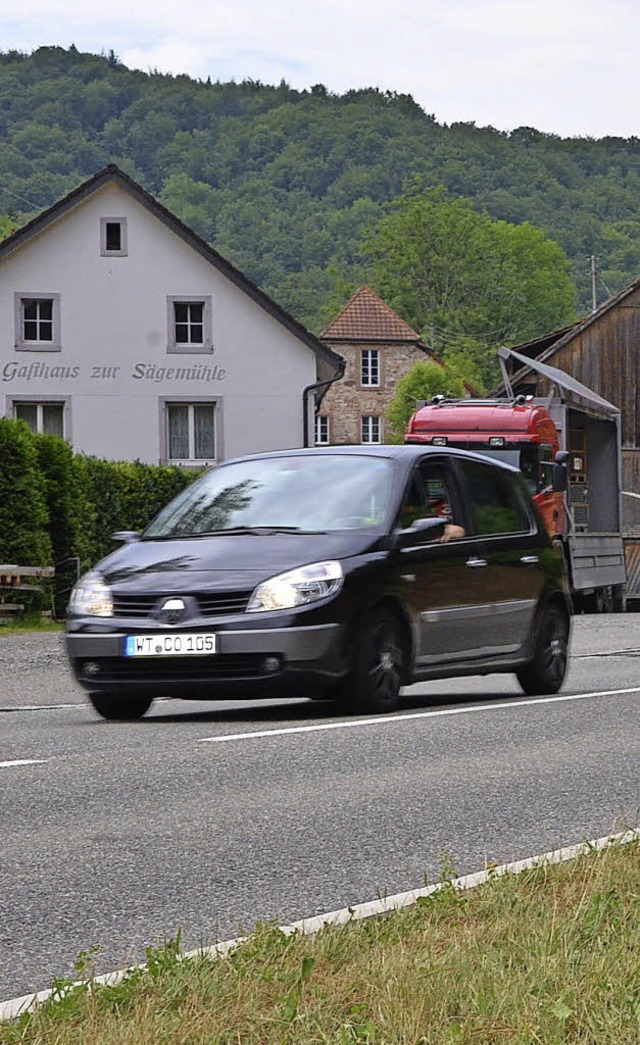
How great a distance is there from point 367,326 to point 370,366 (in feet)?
8.02

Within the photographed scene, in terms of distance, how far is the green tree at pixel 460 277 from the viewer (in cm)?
12219

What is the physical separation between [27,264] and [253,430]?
7.28 m

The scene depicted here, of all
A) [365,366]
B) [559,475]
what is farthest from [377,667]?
[365,366]

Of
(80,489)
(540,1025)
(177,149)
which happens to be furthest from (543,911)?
(177,149)

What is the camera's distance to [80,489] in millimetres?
29297

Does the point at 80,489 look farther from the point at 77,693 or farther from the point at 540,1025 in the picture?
the point at 540,1025

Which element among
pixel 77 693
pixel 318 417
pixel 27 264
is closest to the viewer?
pixel 77 693

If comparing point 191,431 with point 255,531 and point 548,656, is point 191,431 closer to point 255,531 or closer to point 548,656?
point 548,656

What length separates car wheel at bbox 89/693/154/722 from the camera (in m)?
12.2

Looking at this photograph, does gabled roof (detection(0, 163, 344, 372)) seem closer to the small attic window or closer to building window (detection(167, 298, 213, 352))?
the small attic window

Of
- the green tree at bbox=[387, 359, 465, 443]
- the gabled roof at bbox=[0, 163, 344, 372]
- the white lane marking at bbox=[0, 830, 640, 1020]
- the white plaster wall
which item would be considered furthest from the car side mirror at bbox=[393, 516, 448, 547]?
the green tree at bbox=[387, 359, 465, 443]

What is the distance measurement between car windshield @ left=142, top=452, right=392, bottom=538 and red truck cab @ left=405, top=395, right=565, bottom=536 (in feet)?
53.5

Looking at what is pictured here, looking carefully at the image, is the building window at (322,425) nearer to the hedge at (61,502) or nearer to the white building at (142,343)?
the white building at (142,343)

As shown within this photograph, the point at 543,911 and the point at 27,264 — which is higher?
the point at 27,264
